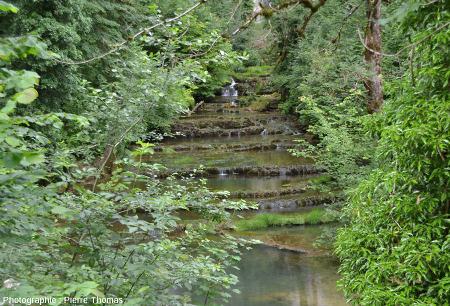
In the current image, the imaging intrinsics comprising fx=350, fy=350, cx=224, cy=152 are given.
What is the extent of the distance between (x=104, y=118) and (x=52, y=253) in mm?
1617

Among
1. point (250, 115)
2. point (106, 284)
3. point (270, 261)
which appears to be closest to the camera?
point (106, 284)

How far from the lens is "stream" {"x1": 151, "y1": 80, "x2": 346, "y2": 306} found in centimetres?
797

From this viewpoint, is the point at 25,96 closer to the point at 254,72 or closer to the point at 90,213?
the point at 90,213

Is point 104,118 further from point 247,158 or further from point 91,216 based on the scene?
point 247,158

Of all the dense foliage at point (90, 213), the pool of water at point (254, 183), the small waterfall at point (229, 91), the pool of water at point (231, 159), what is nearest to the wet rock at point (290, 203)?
the pool of water at point (254, 183)

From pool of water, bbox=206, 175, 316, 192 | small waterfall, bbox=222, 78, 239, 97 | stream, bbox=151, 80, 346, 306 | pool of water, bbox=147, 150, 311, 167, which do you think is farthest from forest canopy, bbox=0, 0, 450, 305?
small waterfall, bbox=222, 78, 239, 97

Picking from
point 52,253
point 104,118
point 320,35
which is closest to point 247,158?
point 320,35

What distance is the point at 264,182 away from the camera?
14953 mm

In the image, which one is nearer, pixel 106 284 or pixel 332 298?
pixel 106 284

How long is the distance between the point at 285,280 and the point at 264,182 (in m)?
6.83

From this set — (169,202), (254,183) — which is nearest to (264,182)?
(254,183)

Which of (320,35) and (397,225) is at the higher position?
(320,35)

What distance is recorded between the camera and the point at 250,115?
82.2 feet

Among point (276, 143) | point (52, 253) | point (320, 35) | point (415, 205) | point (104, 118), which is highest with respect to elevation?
point (320, 35)
